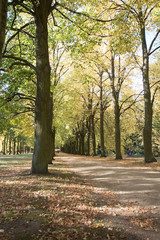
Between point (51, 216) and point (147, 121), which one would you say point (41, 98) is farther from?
point (147, 121)

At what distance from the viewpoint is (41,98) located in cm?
982

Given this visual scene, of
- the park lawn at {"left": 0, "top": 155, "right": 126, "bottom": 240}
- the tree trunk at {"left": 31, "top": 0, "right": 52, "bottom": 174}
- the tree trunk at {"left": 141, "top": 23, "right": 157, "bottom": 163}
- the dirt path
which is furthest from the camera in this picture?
the tree trunk at {"left": 141, "top": 23, "right": 157, "bottom": 163}

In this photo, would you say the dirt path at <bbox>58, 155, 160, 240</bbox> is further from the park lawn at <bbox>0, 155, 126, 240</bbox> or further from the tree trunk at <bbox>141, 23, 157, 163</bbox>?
the tree trunk at <bbox>141, 23, 157, 163</bbox>

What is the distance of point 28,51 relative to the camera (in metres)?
12.2

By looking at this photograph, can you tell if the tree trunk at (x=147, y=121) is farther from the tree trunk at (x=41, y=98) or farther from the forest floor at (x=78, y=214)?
the forest floor at (x=78, y=214)

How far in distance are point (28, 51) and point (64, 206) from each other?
1018cm

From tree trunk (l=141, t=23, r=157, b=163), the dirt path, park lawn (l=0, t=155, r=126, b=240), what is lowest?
the dirt path

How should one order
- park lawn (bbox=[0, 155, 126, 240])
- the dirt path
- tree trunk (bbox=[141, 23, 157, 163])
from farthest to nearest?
tree trunk (bbox=[141, 23, 157, 163]) → the dirt path → park lawn (bbox=[0, 155, 126, 240])

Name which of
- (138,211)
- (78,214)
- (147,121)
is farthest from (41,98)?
(147,121)

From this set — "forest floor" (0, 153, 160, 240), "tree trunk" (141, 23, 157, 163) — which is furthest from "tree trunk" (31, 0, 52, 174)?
"tree trunk" (141, 23, 157, 163)

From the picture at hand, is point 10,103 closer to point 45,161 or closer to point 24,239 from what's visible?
point 45,161

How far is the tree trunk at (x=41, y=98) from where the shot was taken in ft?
31.6

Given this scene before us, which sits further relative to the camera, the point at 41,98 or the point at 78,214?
the point at 41,98

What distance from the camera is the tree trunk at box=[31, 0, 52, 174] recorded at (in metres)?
9.62
